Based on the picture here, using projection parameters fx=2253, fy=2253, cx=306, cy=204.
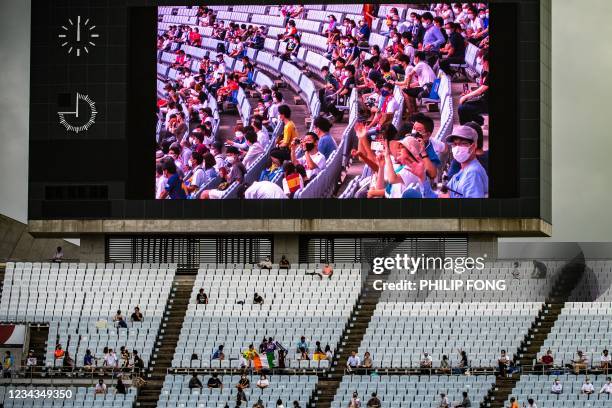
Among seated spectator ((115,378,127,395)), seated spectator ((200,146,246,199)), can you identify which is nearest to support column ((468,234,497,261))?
seated spectator ((200,146,246,199))

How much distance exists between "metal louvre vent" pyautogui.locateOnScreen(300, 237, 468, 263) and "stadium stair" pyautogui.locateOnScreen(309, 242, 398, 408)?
16cm

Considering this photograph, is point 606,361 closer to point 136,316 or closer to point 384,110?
point 384,110

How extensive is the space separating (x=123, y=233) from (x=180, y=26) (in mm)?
7188

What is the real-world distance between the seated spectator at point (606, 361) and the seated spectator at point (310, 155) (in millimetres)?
11068

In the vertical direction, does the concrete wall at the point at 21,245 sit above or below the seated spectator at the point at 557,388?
above

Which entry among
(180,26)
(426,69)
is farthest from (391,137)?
(180,26)

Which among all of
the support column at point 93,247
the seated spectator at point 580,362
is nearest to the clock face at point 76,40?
the support column at point 93,247

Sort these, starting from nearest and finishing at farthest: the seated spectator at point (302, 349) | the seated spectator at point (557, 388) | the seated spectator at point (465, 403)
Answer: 1. the seated spectator at point (465, 403)
2. the seated spectator at point (557, 388)
3. the seated spectator at point (302, 349)

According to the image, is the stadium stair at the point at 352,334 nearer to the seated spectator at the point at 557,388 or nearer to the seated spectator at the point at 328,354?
the seated spectator at the point at 328,354

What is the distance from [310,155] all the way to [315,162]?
279 mm

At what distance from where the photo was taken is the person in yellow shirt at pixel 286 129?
2881 inches

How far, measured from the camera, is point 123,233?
247 ft

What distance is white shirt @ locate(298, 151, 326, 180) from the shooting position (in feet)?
240

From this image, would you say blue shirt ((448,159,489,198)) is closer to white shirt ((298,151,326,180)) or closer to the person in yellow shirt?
white shirt ((298,151,326,180))
